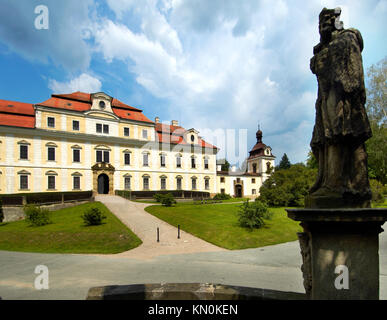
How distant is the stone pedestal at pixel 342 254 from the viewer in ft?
8.80

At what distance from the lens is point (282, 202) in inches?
1057

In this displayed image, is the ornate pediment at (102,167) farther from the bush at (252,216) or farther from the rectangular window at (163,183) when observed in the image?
the bush at (252,216)

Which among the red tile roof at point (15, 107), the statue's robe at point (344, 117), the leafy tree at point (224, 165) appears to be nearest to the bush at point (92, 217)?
the statue's robe at point (344, 117)

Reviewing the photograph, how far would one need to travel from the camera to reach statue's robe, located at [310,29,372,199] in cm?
285

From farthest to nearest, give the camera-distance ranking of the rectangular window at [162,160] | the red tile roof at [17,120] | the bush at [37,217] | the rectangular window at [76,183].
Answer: the rectangular window at [162,160] → the rectangular window at [76,183] → the red tile roof at [17,120] → the bush at [37,217]

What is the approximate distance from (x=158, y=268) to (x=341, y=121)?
7.71 metres

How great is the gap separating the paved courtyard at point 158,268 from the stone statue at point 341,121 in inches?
178

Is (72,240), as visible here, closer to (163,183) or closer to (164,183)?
(163,183)

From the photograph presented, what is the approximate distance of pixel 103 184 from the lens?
34.8 m

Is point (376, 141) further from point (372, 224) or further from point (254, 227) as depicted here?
point (372, 224)

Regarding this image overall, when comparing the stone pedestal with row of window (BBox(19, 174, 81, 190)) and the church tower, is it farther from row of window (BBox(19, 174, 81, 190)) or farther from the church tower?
the church tower

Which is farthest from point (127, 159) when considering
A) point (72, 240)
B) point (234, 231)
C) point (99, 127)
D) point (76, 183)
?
point (234, 231)
